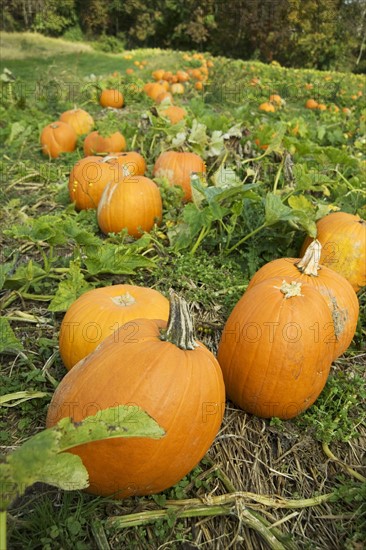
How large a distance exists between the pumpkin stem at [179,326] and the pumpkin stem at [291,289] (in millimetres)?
562

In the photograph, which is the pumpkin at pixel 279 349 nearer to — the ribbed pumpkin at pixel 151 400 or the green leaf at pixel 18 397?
the ribbed pumpkin at pixel 151 400

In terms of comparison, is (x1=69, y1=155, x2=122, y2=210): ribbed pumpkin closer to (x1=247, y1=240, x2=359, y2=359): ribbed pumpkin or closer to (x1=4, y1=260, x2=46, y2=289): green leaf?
(x1=4, y1=260, x2=46, y2=289): green leaf

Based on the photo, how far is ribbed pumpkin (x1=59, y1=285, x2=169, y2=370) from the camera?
215 cm

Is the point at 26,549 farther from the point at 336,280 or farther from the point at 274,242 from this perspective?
the point at 274,242

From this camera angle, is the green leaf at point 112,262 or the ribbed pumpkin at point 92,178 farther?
the ribbed pumpkin at point 92,178

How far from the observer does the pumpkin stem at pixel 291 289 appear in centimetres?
206

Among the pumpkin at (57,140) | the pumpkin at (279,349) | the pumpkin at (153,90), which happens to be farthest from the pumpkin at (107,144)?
the pumpkin at (153,90)

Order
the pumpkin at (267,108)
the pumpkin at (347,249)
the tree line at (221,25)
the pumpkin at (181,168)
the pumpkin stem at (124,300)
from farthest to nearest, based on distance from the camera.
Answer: the tree line at (221,25) → the pumpkin at (267,108) → the pumpkin at (181,168) → the pumpkin at (347,249) → the pumpkin stem at (124,300)

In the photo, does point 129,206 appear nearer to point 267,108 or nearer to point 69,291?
point 69,291

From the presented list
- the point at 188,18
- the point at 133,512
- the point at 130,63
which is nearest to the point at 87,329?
the point at 133,512

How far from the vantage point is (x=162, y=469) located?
1.62 m

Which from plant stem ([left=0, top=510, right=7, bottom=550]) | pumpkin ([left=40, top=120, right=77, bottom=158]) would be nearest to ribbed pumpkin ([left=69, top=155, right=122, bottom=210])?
pumpkin ([left=40, top=120, right=77, bottom=158])

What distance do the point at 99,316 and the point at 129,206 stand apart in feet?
4.97

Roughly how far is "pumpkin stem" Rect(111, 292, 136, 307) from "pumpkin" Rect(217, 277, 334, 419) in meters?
0.51
